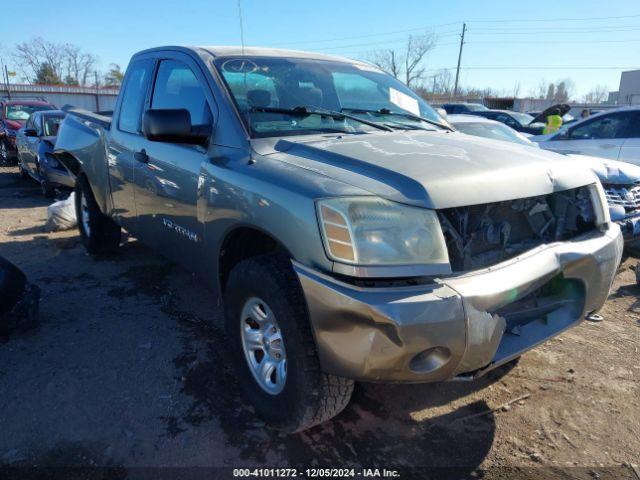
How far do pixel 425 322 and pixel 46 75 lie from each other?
7386cm

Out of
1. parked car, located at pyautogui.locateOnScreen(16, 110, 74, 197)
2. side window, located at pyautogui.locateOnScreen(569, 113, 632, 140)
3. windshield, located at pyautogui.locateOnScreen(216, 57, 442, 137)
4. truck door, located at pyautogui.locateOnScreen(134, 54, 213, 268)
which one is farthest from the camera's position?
parked car, located at pyautogui.locateOnScreen(16, 110, 74, 197)

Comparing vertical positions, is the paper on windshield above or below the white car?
above

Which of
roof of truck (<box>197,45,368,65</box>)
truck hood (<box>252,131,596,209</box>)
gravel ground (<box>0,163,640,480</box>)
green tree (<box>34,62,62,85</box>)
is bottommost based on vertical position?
gravel ground (<box>0,163,640,480</box>)

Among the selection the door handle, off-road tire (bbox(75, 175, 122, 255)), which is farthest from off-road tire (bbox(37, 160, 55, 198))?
the door handle

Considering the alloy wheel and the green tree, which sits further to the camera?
the green tree

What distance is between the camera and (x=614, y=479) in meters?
2.29

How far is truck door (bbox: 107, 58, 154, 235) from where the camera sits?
153 inches

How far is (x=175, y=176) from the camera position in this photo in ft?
10.5

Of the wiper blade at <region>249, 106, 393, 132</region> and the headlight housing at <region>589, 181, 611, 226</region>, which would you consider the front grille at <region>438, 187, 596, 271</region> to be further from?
the wiper blade at <region>249, 106, 393, 132</region>

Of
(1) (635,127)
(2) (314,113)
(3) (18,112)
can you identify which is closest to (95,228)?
(2) (314,113)

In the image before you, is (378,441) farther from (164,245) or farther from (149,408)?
(164,245)

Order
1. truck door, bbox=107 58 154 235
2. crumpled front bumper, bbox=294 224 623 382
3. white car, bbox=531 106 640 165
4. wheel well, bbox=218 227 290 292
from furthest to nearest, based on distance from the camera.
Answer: white car, bbox=531 106 640 165, truck door, bbox=107 58 154 235, wheel well, bbox=218 227 290 292, crumpled front bumper, bbox=294 224 623 382

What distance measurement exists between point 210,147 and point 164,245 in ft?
3.64

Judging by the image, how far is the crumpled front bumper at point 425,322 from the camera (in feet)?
6.26
